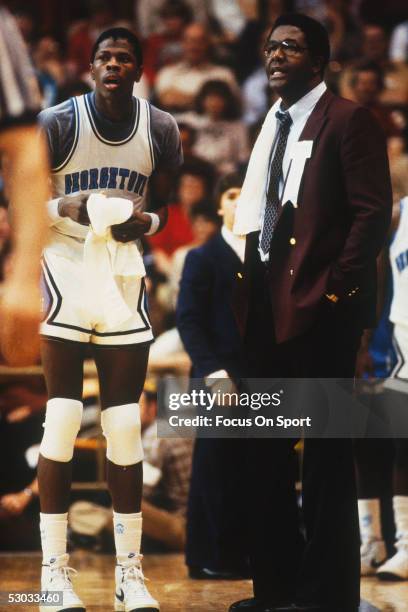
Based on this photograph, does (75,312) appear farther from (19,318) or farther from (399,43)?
(399,43)

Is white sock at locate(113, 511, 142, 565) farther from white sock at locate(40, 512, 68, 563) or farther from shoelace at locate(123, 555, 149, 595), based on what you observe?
white sock at locate(40, 512, 68, 563)

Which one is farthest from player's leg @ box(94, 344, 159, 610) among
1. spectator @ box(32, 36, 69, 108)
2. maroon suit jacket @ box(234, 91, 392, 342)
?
spectator @ box(32, 36, 69, 108)

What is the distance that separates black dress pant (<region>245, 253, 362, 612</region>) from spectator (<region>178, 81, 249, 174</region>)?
127 inches

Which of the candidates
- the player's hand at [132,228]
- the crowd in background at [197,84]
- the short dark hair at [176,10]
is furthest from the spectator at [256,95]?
the player's hand at [132,228]

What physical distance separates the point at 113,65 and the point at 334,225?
0.81m

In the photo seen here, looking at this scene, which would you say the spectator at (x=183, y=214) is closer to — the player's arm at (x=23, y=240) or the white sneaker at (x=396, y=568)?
the white sneaker at (x=396, y=568)

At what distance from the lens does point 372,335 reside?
4602mm

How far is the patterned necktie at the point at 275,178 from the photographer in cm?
348

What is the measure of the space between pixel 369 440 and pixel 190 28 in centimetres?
371

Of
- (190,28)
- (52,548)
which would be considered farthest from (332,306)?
(190,28)

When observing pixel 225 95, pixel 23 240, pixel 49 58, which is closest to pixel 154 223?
pixel 23 240

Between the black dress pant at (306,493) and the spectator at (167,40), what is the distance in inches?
172

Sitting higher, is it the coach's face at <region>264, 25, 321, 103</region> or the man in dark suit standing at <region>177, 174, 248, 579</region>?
the coach's face at <region>264, 25, 321, 103</region>

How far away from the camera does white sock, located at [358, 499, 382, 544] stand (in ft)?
14.8
